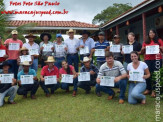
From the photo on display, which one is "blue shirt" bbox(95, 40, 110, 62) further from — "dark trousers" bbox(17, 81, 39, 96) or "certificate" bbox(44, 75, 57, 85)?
"dark trousers" bbox(17, 81, 39, 96)

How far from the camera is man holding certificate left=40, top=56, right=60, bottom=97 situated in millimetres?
5523

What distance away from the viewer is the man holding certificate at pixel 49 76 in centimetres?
552

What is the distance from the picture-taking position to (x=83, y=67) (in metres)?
5.78

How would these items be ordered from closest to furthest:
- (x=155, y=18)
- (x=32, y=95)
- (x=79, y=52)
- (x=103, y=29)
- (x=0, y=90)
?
1. (x=0, y=90)
2. (x=32, y=95)
3. (x=79, y=52)
4. (x=155, y=18)
5. (x=103, y=29)

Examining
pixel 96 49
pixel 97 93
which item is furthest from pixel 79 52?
pixel 97 93

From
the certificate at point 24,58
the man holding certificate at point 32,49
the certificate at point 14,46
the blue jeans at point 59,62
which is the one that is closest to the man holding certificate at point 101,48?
the blue jeans at point 59,62

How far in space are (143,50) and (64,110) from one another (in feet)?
8.41

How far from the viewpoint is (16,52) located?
19.5 ft

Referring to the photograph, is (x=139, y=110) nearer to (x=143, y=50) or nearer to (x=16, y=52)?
(x=143, y=50)

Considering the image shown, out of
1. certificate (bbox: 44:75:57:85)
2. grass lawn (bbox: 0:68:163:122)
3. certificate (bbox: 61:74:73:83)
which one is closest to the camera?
grass lawn (bbox: 0:68:163:122)

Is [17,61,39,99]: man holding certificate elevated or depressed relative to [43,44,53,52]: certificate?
depressed

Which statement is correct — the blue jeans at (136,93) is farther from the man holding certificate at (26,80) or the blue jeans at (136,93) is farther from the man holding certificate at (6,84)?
the man holding certificate at (6,84)

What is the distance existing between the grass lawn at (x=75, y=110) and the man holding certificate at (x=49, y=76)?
0.41 m

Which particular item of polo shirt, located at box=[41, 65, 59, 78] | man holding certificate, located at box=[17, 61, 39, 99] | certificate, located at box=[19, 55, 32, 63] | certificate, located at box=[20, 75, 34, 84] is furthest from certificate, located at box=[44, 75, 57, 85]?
certificate, located at box=[19, 55, 32, 63]
